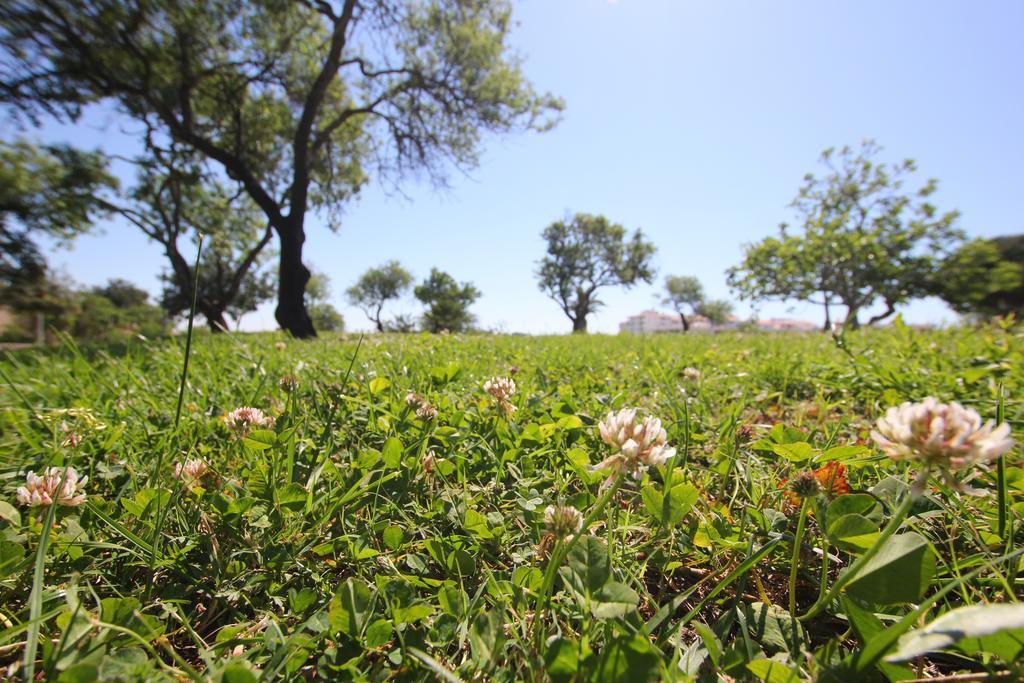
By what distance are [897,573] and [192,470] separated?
1.38 meters

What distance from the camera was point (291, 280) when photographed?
10.4 m

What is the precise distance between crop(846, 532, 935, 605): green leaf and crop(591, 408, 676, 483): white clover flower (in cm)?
30

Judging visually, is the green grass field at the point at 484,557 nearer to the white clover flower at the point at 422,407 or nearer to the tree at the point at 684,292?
the white clover flower at the point at 422,407

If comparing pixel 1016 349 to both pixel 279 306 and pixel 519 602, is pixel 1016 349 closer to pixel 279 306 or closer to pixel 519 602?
pixel 519 602

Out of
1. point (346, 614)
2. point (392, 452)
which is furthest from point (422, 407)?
point (346, 614)

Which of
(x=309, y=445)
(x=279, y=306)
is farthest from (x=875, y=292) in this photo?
(x=309, y=445)

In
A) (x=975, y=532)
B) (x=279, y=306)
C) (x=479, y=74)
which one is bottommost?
(x=975, y=532)

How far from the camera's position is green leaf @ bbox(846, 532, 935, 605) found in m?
0.55

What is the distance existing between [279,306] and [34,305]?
28967 millimetres

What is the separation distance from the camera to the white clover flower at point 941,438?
535 millimetres

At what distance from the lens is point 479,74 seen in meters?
12.1

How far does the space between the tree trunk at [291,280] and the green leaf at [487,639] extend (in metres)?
10.4

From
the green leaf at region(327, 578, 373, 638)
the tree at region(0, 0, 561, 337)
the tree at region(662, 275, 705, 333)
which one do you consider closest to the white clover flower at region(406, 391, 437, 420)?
the green leaf at region(327, 578, 373, 638)

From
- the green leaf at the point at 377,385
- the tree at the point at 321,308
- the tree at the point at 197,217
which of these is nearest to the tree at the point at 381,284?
the tree at the point at 321,308
